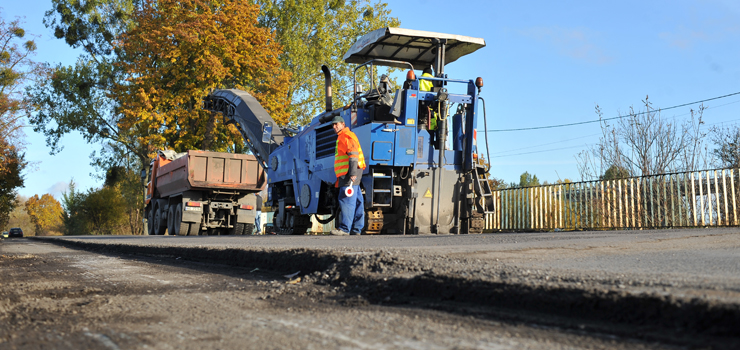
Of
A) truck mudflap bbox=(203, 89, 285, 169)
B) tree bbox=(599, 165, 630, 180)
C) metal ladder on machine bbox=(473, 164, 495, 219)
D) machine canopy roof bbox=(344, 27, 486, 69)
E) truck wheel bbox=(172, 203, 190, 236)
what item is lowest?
truck wheel bbox=(172, 203, 190, 236)

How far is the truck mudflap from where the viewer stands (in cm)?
1492

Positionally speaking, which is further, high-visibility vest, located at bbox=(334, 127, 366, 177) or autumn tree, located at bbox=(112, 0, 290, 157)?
autumn tree, located at bbox=(112, 0, 290, 157)

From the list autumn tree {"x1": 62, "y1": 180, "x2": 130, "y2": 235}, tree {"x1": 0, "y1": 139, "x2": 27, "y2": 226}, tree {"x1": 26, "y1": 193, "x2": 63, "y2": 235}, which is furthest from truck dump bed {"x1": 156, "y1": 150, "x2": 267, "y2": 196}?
tree {"x1": 26, "y1": 193, "x2": 63, "y2": 235}

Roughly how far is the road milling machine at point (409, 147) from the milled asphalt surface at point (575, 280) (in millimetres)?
4718

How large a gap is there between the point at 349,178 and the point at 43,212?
253ft

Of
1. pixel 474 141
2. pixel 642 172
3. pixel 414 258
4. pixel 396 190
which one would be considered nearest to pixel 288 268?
pixel 414 258

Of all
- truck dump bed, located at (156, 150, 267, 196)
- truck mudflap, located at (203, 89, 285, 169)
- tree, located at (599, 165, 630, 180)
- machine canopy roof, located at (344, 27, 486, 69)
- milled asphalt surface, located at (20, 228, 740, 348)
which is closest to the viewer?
milled asphalt surface, located at (20, 228, 740, 348)

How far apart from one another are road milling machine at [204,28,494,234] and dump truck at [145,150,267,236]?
4.82 metres

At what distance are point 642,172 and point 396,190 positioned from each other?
10586mm

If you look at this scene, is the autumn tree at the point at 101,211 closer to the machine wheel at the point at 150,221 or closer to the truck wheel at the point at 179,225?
the machine wheel at the point at 150,221

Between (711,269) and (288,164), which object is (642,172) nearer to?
(288,164)

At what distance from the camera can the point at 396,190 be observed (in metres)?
10.4

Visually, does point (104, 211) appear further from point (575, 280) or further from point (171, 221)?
point (575, 280)

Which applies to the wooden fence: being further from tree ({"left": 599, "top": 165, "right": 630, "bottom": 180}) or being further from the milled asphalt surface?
the milled asphalt surface
